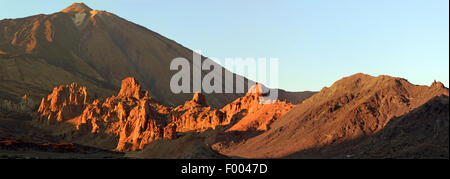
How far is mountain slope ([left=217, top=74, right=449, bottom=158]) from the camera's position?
7881 cm

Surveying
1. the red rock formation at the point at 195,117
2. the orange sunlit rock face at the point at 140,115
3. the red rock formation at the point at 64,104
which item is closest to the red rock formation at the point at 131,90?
the orange sunlit rock face at the point at 140,115

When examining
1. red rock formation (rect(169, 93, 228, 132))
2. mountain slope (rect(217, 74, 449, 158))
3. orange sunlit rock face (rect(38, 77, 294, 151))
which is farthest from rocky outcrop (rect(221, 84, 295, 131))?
mountain slope (rect(217, 74, 449, 158))

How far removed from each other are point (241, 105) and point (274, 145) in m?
43.1

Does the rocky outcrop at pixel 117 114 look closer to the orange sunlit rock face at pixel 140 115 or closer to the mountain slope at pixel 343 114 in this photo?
the orange sunlit rock face at pixel 140 115

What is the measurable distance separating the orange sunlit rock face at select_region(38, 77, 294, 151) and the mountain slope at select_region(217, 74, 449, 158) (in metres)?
12.2

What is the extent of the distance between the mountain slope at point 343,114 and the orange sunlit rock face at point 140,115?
12158mm

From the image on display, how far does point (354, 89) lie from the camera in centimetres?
9281

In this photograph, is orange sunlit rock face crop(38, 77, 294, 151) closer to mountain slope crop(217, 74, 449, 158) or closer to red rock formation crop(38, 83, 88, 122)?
red rock formation crop(38, 83, 88, 122)

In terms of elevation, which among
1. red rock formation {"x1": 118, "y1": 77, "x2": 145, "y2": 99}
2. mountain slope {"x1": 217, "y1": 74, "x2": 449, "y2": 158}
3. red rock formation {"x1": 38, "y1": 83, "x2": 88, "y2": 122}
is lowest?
mountain slope {"x1": 217, "y1": 74, "x2": 449, "y2": 158}

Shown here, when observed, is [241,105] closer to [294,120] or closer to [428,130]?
[294,120]

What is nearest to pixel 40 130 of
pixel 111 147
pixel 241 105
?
pixel 111 147

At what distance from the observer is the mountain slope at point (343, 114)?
259 ft
